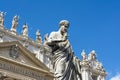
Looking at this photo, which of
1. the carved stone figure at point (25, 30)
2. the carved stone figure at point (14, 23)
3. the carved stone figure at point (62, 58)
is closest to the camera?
the carved stone figure at point (62, 58)

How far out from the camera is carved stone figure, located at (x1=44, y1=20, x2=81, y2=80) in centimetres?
762

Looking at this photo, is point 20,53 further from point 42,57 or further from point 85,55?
point 85,55

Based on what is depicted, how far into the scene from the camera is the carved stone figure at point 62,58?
7.62 metres

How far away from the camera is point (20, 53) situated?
3155 cm

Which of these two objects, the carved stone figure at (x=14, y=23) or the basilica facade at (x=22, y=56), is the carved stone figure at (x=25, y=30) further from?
the carved stone figure at (x=14, y=23)

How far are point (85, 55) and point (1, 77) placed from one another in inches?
540

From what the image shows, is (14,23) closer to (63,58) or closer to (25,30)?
(25,30)

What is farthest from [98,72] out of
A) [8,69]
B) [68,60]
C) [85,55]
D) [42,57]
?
[68,60]

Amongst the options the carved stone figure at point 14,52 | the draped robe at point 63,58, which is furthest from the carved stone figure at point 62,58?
the carved stone figure at point 14,52

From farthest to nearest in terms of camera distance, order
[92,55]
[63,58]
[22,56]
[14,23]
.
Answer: [92,55], [22,56], [14,23], [63,58]

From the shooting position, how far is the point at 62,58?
776cm

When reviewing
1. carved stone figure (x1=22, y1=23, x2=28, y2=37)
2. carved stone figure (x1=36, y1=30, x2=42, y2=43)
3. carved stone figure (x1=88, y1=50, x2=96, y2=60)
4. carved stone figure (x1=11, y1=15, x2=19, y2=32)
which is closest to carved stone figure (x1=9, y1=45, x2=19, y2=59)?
carved stone figure (x1=11, y1=15, x2=19, y2=32)

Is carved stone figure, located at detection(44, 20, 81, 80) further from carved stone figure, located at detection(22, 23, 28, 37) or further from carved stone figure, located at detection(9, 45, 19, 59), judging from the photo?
carved stone figure, located at detection(22, 23, 28, 37)

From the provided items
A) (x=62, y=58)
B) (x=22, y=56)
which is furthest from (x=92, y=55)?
(x=62, y=58)
